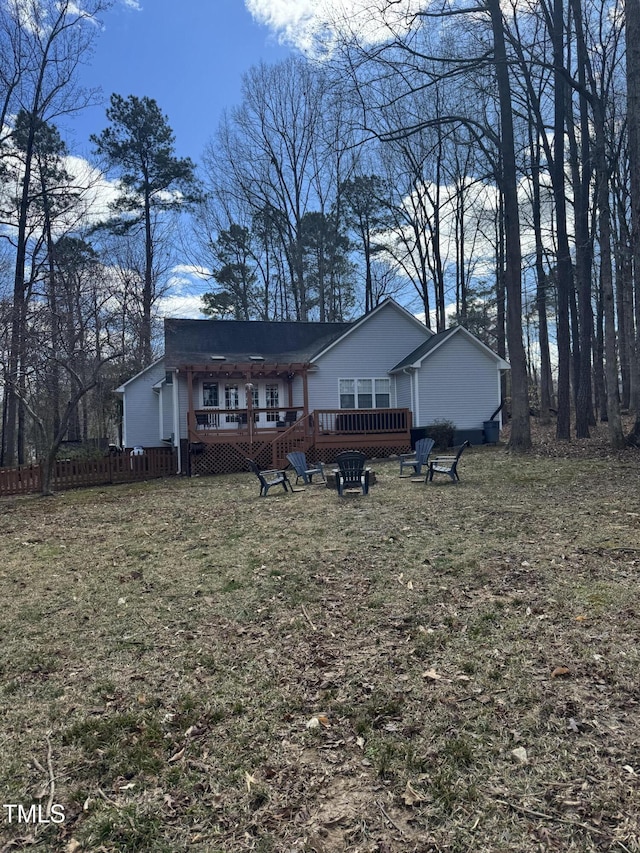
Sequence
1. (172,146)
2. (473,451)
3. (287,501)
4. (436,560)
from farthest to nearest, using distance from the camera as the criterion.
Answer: (172,146), (473,451), (287,501), (436,560)

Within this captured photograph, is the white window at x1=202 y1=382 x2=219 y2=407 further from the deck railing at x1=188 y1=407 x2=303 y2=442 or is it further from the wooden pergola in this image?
the deck railing at x1=188 y1=407 x2=303 y2=442

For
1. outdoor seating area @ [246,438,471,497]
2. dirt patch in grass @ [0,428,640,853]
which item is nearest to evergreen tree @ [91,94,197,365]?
outdoor seating area @ [246,438,471,497]

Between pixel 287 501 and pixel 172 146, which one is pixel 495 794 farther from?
pixel 172 146

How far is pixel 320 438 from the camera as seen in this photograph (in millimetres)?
18234

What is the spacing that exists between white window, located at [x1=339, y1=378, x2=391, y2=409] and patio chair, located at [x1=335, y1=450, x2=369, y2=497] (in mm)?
10914

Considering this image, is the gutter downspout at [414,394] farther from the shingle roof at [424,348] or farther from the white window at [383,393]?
the white window at [383,393]

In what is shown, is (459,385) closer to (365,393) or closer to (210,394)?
(365,393)

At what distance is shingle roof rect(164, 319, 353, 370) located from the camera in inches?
852

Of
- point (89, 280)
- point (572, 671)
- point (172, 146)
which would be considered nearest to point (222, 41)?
point (89, 280)

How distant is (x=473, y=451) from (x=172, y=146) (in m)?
23.0

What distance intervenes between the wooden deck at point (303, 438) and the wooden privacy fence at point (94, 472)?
53.0 inches

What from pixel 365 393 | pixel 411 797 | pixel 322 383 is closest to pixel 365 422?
pixel 322 383

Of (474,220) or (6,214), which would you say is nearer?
(6,214)

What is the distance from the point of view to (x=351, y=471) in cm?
1072
